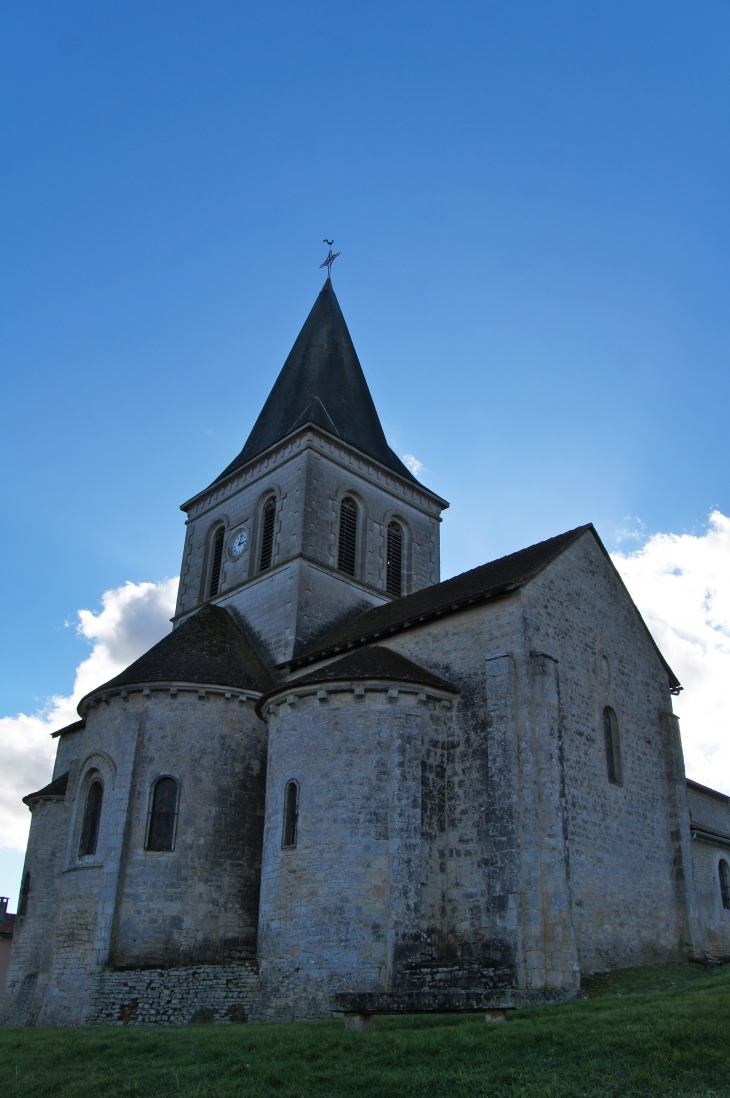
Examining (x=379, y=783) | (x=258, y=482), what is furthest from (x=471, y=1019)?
(x=258, y=482)

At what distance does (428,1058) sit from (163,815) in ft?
36.3

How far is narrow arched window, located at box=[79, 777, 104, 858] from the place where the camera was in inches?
758

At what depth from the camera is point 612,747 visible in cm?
Answer: 1891

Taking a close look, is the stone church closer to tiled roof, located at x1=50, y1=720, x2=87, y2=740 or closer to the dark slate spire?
tiled roof, located at x1=50, y1=720, x2=87, y2=740

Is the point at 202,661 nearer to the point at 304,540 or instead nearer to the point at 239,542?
the point at 304,540

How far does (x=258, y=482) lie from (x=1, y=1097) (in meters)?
20.9

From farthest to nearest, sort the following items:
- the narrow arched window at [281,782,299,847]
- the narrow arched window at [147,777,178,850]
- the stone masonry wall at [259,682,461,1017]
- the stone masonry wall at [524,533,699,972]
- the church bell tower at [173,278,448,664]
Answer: the church bell tower at [173,278,448,664]
the narrow arched window at [147,777,178,850]
the narrow arched window at [281,782,299,847]
the stone masonry wall at [524,533,699,972]
the stone masonry wall at [259,682,461,1017]

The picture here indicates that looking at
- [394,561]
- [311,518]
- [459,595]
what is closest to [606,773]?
[459,595]

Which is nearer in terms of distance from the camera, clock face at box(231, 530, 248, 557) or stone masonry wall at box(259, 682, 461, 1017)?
stone masonry wall at box(259, 682, 461, 1017)

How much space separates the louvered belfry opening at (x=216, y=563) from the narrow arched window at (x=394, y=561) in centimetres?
552

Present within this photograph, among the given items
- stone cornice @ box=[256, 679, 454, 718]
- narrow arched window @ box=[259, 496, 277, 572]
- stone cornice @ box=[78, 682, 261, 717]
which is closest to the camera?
stone cornice @ box=[256, 679, 454, 718]

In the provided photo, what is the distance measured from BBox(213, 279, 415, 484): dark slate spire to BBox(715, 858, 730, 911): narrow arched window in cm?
1525

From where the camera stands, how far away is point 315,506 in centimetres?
2661

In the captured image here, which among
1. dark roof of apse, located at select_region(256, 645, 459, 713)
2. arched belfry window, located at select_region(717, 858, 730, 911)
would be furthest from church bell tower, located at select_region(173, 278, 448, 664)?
arched belfry window, located at select_region(717, 858, 730, 911)
